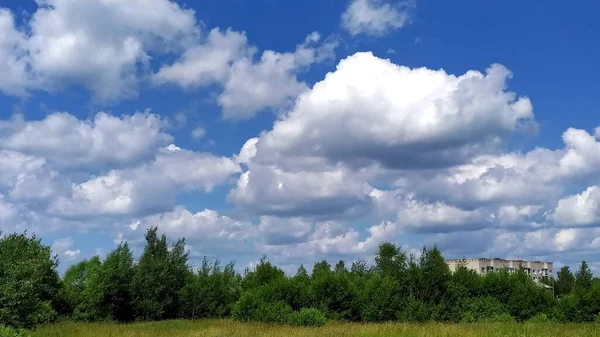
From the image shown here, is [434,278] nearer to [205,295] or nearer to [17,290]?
[205,295]

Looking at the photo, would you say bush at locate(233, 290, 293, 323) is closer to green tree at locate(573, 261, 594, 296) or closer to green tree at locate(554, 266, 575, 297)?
green tree at locate(573, 261, 594, 296)

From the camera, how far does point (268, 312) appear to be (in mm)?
40438

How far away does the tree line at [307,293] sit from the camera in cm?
4309

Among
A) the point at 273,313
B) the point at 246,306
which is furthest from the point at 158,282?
the point at 273,313

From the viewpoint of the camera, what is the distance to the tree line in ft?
141

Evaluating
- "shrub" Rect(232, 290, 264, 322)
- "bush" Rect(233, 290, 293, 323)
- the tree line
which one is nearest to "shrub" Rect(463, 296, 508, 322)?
the tree line

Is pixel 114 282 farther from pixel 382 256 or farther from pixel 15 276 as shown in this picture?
pixel 15 276

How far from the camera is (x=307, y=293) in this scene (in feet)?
145

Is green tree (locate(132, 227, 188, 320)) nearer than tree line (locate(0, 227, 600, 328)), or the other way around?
tree line (locate(0, 227, 600, 328))

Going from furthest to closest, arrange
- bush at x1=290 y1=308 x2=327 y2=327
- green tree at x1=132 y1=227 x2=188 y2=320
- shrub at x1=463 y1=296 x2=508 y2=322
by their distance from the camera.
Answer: green tree at x1=132 y1=227 x2=188 y2=320
shrub at x1=463 y1=296 x2=508 y2=322
bush at x1=290 y1=308 x2=327 y2=327

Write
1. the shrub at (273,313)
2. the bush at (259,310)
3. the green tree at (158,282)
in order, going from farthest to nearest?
the green tree at (158,282), the bush at (259,310), the shrub at (273,313)

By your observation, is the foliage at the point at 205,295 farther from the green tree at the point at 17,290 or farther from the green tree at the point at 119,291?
the green tree at the point at 17,290

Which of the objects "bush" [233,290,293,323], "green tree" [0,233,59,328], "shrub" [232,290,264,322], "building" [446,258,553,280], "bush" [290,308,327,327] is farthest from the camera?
"building" [446,258,553,280]

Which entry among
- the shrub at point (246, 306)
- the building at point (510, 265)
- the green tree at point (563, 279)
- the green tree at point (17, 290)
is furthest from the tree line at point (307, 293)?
the building at point (510, 265)
